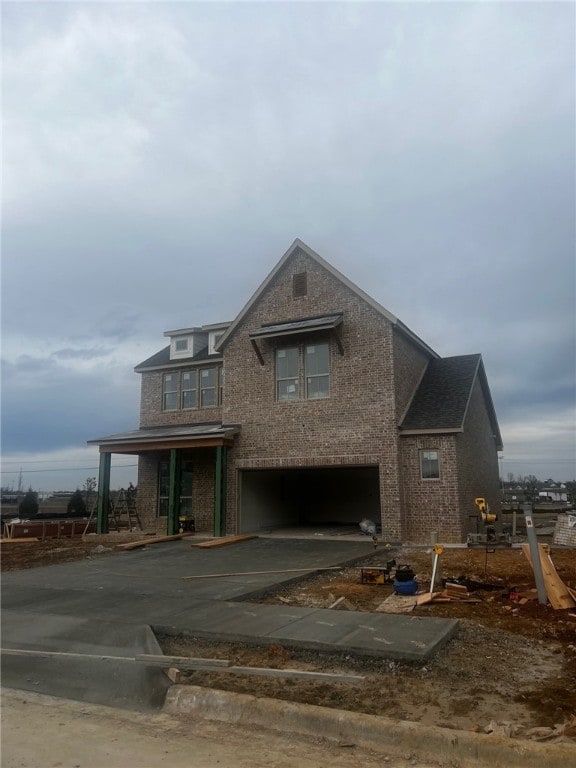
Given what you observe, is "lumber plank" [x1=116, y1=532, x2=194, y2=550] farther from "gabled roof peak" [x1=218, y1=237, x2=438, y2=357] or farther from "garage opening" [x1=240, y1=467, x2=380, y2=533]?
"gabled roof peak" [x1=218, y1=237, x2=438, y2=357]

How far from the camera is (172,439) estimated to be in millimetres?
20812

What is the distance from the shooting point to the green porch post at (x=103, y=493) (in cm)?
2202

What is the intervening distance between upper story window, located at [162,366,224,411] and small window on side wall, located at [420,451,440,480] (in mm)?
9284

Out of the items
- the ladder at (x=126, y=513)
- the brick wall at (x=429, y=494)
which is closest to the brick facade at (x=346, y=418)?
the brick wall at (x=429, y=494)

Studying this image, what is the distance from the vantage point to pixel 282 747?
4652 millimetres

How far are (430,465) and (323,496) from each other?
34.9ft

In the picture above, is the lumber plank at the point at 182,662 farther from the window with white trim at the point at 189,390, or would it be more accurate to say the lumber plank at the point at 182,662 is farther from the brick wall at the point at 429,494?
the window with white trim at the point at 189,390

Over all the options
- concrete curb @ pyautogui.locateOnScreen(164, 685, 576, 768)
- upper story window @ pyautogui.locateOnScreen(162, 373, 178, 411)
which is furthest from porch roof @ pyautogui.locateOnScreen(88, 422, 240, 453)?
concrete curb @ pyautogui.locateOnScreen(164, 685, 576, 768)

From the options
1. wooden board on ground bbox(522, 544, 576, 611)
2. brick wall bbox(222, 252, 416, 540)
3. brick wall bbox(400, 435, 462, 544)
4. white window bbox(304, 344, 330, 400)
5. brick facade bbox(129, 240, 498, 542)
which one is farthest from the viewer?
white window bbox(304, 344, 330, 400)

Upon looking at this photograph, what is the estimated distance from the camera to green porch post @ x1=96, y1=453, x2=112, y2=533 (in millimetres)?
22016

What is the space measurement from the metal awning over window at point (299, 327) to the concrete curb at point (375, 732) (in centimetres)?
1454

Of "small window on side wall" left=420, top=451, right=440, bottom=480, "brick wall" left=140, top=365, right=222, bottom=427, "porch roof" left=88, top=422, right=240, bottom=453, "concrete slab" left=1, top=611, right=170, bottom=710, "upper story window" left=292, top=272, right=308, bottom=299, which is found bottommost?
"concrete slab" left=1, top=611, right=170, bottom=710

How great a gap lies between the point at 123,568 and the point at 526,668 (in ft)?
32.9

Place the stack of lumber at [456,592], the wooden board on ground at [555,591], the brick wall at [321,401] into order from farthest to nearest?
the brick wall at [321,401], the stack of lumber at [456,592], the wooden board on ground at [555,591]
